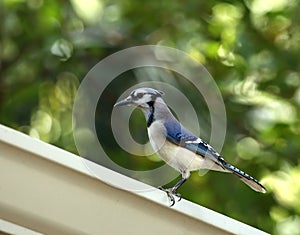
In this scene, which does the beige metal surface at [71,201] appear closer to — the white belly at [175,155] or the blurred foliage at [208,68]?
the white belly at [175,155]

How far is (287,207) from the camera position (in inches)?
187

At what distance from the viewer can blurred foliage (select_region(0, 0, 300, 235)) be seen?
4625 mm

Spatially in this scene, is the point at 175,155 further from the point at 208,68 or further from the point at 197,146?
the point at 208,68

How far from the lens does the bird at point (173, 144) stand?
2396mm

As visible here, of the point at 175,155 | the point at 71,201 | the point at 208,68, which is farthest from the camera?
the point at 208,68

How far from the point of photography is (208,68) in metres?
4.77

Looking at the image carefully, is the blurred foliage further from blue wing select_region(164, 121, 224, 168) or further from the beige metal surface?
the beige metal surface

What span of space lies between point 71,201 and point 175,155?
18.2 inches

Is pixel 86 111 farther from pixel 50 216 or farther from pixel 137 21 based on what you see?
pixel 50 216

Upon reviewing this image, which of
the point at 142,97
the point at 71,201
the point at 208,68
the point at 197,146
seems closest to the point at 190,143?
the point at 197,146

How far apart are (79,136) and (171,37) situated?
0.84m

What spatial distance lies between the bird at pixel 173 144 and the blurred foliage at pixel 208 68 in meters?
1.97

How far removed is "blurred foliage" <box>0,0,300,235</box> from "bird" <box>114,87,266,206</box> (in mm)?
1970

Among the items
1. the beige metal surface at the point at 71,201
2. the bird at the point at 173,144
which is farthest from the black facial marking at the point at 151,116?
the beige metal surface at the point at 71,201
